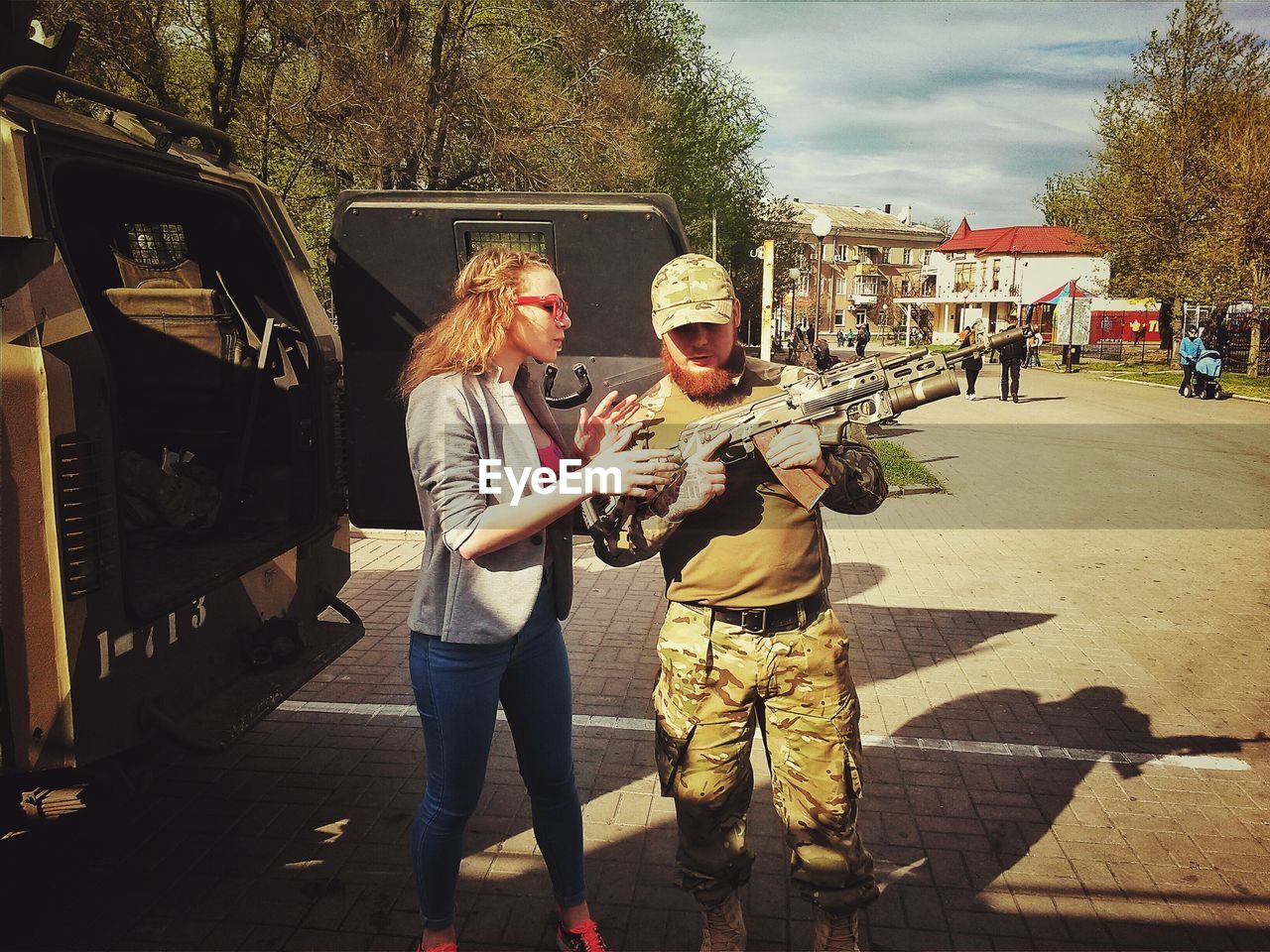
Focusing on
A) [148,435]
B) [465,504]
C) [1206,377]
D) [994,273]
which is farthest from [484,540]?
[994,273]

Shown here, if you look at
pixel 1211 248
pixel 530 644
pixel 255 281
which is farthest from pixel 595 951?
pixel 1211 248

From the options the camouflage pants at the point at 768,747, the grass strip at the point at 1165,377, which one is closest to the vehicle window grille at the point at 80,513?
the camouflage pants at the point at 768,747

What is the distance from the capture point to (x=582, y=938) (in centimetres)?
269

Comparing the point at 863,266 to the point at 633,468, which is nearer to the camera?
the point at 633,468

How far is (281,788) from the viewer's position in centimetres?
384

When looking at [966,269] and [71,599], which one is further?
[966,269]

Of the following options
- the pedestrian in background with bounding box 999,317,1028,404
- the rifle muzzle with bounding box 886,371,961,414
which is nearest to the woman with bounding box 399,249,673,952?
the rifle muzzle with bounding box 886,371,961,414

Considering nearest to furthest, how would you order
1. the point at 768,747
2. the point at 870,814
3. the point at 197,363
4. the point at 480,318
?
the point at 480,318
the point at 768,747
the point at 870,814
the point at 197,363

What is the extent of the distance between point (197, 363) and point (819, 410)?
10.2 feet

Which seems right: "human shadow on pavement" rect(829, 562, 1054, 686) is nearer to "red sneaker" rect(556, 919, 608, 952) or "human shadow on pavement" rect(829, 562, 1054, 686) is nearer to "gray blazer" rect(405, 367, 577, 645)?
"red sneaker" rect(556, 919, 608, 952)

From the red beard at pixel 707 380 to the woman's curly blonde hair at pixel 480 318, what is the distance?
21.0 inches

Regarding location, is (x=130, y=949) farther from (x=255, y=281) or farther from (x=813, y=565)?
(x=255, y=281)

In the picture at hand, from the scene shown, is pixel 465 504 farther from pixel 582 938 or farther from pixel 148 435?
pixel 148 435

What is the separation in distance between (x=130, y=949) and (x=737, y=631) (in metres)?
2.26
